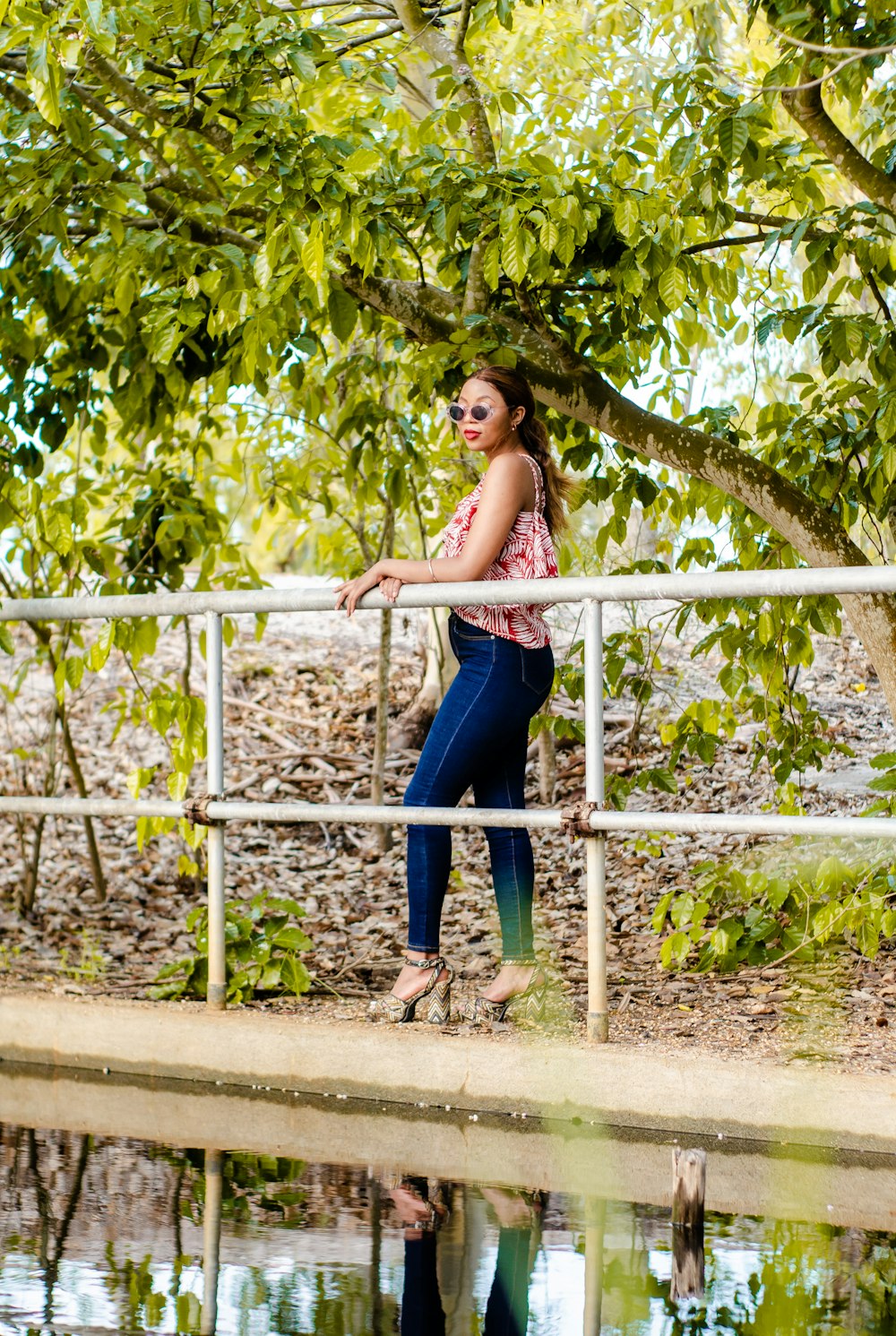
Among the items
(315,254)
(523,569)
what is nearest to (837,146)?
(523,569)

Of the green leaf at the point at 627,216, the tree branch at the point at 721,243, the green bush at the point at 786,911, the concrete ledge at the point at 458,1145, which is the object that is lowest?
the concrete ledge at the point at 458,1145

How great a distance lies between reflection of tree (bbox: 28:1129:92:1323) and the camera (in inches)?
109

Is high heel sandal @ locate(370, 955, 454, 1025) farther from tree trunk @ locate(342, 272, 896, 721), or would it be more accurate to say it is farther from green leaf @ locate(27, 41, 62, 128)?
green leaf @ locate(27, 41, 62, 128)

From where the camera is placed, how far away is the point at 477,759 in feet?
13.6

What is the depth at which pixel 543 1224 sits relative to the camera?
3.09 metres

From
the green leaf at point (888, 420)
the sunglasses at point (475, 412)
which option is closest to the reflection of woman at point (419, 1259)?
the sunglasses at point (475, 412)

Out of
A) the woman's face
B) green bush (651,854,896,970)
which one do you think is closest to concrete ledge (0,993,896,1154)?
green bush (651,854,896,970)

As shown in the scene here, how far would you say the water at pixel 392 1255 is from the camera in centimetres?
260

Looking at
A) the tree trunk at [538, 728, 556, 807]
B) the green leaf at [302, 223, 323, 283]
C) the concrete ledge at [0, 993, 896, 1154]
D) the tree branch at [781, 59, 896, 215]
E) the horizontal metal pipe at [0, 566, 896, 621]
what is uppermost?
the tree branch at [781, 59, 896, 215]

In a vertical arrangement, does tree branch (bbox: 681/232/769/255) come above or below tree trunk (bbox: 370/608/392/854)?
above

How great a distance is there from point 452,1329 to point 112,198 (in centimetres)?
357

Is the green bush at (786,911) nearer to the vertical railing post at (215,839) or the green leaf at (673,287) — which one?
the vertical railing post at (215,839)

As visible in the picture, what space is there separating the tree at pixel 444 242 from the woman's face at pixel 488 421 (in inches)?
13.7

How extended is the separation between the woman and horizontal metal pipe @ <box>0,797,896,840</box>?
0.16 meters
